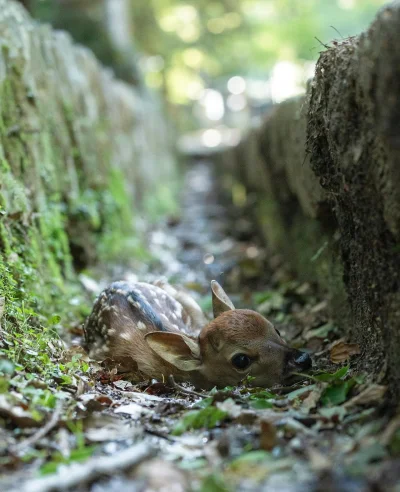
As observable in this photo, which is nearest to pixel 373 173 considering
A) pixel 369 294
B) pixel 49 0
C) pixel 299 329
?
pixel 369 294

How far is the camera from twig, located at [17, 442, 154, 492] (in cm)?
248

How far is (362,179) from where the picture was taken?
3547 mm

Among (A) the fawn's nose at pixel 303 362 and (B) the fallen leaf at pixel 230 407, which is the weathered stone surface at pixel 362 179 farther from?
(B) the fallen leaf at pixel 230 407

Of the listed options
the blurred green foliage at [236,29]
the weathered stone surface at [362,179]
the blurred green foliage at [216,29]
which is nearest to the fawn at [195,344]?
the weathered stone surface at [362,179]

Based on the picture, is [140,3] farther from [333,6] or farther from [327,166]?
[327,166]

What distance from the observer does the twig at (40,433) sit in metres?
2.93

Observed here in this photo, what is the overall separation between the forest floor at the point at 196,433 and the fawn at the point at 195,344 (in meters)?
0.15

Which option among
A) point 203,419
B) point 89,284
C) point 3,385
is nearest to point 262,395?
point 203,419

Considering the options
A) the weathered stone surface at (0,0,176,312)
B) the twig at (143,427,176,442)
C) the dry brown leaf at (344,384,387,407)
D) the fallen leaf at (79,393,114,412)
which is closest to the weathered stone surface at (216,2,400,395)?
the dry brown leaf at (344,384,387,407)

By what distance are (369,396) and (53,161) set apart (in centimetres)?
442

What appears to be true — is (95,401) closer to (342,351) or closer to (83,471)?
(83,471)

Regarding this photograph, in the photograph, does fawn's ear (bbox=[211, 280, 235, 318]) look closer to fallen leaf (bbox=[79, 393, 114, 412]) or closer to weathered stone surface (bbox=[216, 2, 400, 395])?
weathered stone surface (bbox=[216, 2, 400, 395])

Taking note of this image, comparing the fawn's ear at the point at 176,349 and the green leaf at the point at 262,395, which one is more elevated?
the fawn's ear at the point at 176,349

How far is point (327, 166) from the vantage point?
4.31m
